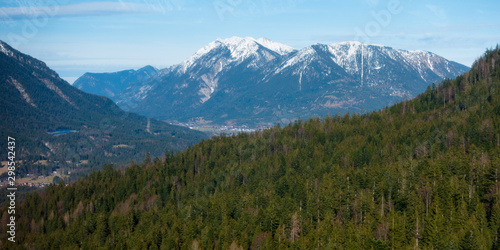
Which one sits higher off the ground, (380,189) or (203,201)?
(380,189)

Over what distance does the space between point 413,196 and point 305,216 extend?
25.7 m

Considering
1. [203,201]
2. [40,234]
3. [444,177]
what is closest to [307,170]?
[203,201]

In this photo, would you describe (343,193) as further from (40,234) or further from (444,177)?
(40,234)

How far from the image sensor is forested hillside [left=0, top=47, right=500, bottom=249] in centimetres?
9225

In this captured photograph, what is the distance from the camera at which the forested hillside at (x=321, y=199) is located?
92250mm

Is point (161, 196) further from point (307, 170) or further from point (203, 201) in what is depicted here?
point (307, 170)

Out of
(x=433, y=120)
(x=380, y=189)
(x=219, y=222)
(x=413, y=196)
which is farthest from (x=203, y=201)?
(x=433, y=120)

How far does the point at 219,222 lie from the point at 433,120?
365 feet

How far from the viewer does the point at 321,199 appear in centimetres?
11388

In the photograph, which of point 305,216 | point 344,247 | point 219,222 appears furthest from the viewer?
point 219,222

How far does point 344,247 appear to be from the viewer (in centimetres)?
8819

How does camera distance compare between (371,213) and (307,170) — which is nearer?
(371,213)

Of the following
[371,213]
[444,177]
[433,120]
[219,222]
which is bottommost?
[219,222]

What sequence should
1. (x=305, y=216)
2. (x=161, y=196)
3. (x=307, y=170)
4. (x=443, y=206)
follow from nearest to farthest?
1. (x=443, y=206)
2. (x=305, y=216)
3. (x=307, y=170)
4. (x=161, y=196)
